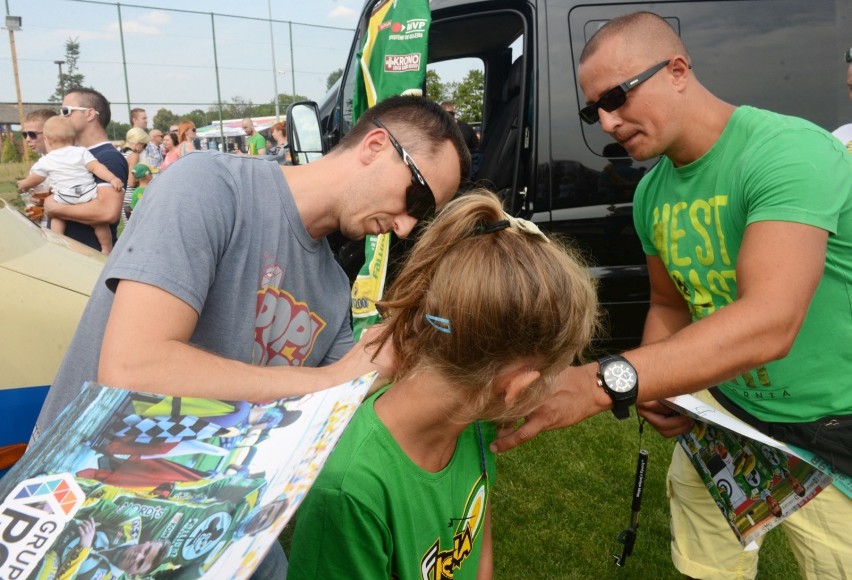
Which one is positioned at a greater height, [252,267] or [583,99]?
[583,99]

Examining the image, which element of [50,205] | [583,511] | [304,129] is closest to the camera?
[583,511]

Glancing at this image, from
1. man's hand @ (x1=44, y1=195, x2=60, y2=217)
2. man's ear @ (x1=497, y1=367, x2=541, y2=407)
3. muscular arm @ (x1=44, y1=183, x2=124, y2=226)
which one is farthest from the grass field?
man's hand @ (x1=44, y1=195, x2=60, y2=217)

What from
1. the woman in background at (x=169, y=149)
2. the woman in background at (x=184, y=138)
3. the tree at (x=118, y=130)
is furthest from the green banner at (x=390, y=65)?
the tree at (x=118, y=130)

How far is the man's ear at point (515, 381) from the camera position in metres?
1.47

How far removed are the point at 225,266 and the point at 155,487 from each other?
868 mm

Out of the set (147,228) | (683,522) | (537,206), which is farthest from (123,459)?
(537,206)

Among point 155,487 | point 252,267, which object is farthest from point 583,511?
point 155,487

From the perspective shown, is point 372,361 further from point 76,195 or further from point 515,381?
point 76,195

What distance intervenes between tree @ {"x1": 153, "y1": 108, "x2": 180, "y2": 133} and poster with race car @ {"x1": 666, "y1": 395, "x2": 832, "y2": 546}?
68.4 ft

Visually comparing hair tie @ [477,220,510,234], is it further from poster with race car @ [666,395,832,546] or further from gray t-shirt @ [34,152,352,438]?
poster with race car @ [666,395,832,546]

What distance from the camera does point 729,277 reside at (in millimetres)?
2000

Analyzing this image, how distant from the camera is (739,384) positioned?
210cm

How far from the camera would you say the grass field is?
3125 mm

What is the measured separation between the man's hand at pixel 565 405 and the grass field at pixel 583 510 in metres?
1.61
